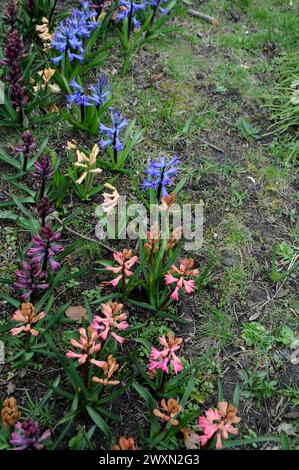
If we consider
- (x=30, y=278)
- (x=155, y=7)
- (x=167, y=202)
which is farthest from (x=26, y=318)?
(x=155, y=7)

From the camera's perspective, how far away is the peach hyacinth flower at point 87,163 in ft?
10.5

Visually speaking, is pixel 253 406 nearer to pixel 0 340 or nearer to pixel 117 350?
pixel 117 350

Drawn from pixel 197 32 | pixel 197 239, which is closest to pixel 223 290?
pixel 197 239

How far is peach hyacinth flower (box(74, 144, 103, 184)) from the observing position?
3198 mm

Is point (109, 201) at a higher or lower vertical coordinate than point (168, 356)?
higher

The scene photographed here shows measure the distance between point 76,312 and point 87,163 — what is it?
3.18 feet

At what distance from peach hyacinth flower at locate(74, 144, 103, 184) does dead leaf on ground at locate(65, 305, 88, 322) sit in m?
0.77

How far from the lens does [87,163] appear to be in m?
3.35

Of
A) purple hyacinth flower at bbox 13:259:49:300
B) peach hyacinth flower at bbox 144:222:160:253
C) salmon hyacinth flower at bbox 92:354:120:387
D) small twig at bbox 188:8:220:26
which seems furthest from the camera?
small twig at bbox 188:8:220:26

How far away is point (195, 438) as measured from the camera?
2.59 meters

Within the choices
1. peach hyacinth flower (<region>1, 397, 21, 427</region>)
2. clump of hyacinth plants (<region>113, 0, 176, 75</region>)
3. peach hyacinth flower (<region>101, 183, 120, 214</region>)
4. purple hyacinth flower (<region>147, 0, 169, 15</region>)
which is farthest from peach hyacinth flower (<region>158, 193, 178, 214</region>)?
purple hyacinth flower (<region>147, 0, 169, 15</region>)

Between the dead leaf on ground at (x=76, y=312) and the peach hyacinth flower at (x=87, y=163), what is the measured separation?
0.77m

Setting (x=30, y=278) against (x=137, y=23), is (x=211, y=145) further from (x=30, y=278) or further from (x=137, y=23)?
(x=30, y=278)

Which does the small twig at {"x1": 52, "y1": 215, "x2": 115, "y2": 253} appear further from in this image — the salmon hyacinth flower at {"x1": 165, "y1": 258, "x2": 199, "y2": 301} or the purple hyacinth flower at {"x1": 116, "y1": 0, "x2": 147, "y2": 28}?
the purple hyacinth flower at {"x1": 116, "y1": 0, "x2": 147, "y2": 28}
